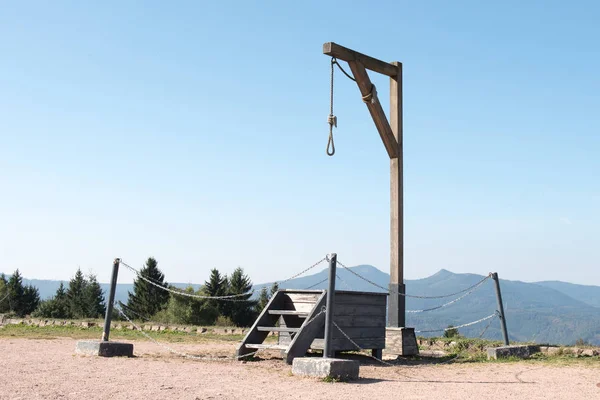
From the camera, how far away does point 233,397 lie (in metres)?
5.72

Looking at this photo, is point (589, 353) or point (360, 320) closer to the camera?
point (360, 320)

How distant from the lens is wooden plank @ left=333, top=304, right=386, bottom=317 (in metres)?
9.37

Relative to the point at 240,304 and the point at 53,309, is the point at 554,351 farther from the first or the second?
the point at 240,304

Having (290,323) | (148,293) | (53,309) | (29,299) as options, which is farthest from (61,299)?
(290,323)

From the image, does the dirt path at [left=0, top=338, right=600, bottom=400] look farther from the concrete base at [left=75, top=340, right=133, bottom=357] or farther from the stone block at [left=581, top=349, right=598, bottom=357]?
the stone block at [left=581, top=349, right=598, bottom=357]

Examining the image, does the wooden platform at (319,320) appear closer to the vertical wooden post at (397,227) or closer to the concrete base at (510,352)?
the vertical wooden post at (397,227)

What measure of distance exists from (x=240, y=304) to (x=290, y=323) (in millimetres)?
34870

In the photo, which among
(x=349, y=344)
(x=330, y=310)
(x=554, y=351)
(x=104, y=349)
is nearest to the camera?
(x=330, y=310)

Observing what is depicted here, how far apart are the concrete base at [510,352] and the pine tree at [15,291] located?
104 feet

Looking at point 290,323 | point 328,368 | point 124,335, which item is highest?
point 290,323

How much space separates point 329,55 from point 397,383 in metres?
5.17

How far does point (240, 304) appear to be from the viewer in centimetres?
4434

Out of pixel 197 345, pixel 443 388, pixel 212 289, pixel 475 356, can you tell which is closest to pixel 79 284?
pixel 212 289

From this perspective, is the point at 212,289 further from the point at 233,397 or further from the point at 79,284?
the point at 233,397
